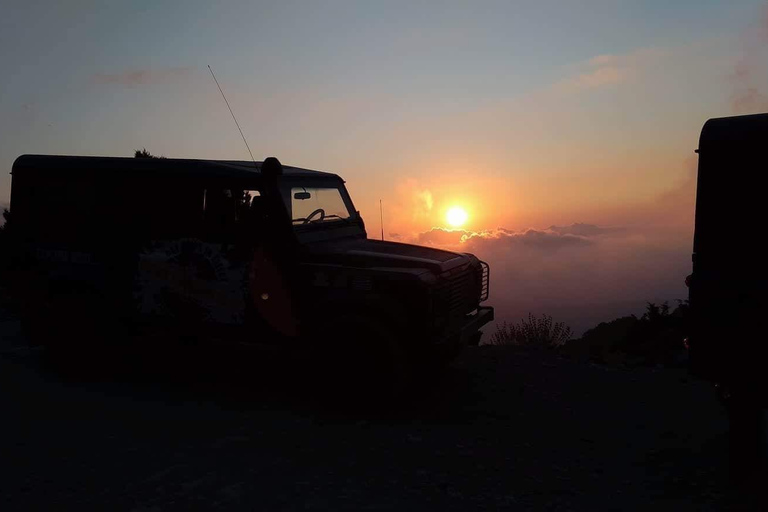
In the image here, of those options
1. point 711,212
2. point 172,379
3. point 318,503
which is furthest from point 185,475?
point 711,212

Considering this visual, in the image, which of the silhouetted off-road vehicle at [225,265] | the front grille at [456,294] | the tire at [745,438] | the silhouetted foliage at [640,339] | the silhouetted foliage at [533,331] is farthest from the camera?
the silhouetted foliage at [533,331]

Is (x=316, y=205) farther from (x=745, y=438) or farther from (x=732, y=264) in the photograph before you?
(x=745, y=438)

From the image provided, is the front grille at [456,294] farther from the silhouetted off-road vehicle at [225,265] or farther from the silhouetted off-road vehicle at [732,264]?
the silhouetted off-road vehicle at [732,264]

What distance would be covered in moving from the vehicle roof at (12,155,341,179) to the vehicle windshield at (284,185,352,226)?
0.64 ft

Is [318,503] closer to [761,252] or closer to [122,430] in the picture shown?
[122,430]

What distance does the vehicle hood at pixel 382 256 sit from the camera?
21.5 ft

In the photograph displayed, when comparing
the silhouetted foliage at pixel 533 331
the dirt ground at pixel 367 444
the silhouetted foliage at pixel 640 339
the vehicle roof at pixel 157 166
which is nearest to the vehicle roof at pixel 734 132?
the dirt ground at pixel 367 444

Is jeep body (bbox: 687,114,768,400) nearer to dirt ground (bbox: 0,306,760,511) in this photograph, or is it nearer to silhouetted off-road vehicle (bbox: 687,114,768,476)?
silhouetted off-road vehicle (bbox: 687,114,768,476)

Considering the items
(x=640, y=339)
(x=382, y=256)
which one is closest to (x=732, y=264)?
(x=382, y=256)

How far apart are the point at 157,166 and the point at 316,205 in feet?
6.10

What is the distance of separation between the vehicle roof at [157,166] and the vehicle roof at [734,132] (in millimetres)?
4132

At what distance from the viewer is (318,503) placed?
4570 millimetres

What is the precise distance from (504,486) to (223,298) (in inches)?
139

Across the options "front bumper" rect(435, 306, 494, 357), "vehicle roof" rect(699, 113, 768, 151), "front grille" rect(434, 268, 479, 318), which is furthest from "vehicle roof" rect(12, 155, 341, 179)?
"vehicle roof" rect(699, 113, 768, 151)
